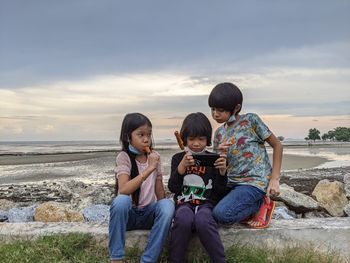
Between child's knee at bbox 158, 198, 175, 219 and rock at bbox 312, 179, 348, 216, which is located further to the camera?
rock at bbox 312, 179, 348, 216

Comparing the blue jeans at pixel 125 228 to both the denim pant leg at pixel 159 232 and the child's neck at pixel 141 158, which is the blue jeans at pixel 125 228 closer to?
the denim pant leg at pixel 159 232

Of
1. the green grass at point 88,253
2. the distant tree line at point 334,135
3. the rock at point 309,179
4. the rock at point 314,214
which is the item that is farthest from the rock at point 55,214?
the distant tree line at point 334,135

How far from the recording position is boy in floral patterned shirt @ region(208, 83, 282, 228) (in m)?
3.76

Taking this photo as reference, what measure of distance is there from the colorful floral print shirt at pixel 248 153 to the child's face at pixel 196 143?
287mm

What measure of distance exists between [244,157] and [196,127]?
54 cm

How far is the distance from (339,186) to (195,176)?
5.55m

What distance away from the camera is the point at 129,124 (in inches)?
151

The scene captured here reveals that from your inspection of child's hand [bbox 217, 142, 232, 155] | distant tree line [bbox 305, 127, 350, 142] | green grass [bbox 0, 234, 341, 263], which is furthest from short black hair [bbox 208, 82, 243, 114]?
distant tree line [bbox 305, 127, 350, 142]

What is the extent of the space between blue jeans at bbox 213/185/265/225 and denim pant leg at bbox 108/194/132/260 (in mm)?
757

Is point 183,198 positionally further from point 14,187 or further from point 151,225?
point 14,187

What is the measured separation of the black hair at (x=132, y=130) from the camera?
380cm

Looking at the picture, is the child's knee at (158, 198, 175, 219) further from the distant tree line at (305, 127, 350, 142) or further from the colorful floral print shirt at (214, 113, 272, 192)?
the distant tree line at (305, 127, 350, 142)

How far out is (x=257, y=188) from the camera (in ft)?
12.4

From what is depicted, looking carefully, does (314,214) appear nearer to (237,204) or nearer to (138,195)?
(237,204)
